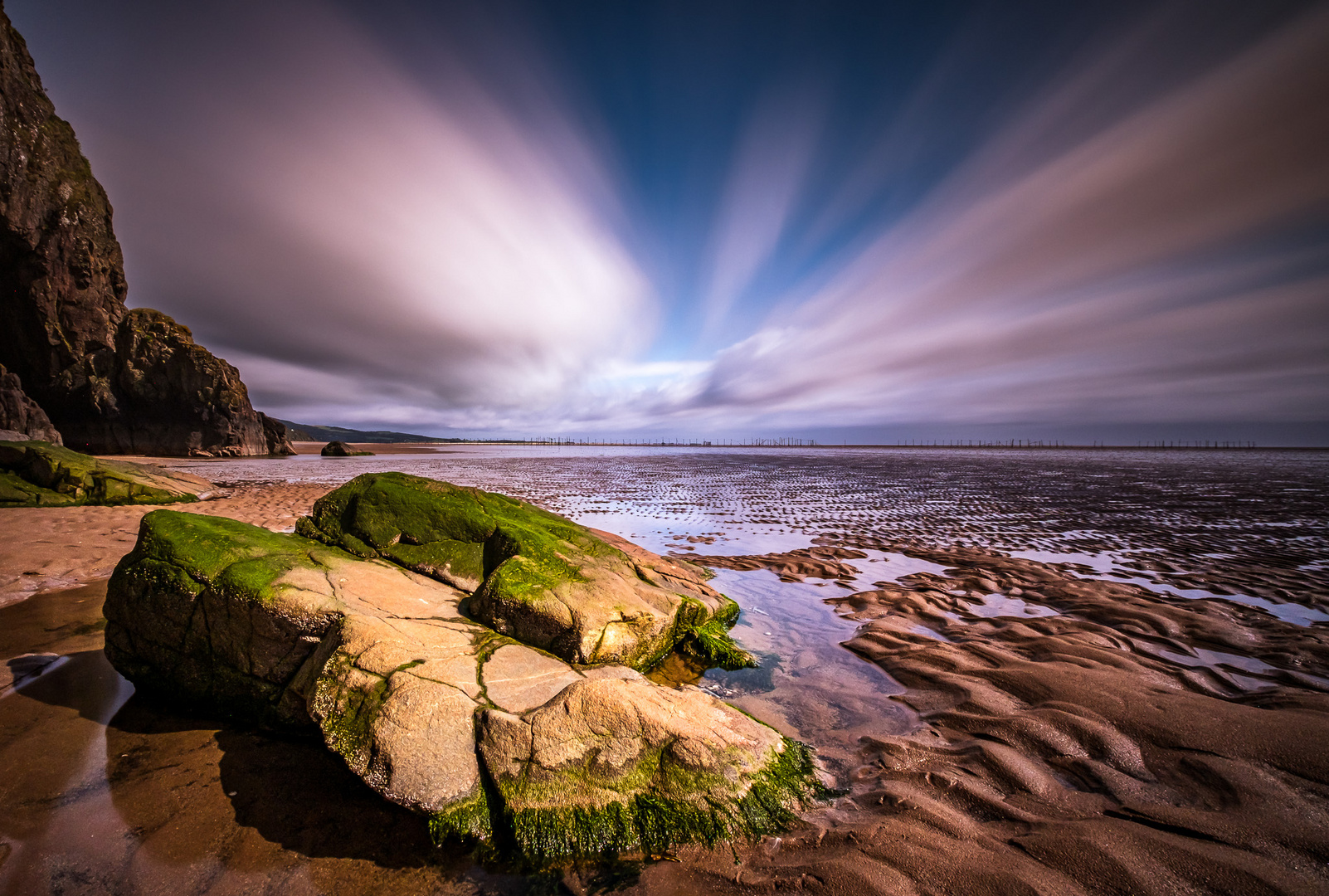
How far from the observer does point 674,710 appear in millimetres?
3812

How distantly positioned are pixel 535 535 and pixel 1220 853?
22.1 ft

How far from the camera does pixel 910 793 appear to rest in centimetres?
351

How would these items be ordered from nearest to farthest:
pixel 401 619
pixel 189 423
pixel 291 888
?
pixel 291 888 → pixel 401 619 → pixel 189 423

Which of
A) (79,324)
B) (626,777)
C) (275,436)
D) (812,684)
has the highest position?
(79,324)

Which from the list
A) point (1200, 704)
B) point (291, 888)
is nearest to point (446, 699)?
point (291, 888)

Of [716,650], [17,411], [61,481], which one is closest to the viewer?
[716,650]

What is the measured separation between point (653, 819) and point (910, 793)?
198 cm

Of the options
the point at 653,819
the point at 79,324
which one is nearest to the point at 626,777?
the point at 653,819

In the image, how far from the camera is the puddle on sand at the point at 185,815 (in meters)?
2.78

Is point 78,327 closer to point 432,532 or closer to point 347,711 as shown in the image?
point 432,532

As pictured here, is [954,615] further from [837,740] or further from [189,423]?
[189,423]

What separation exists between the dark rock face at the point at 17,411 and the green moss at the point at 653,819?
39.8 meters

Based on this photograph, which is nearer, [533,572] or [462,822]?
[462,822]

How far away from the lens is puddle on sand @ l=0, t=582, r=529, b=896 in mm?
2775
